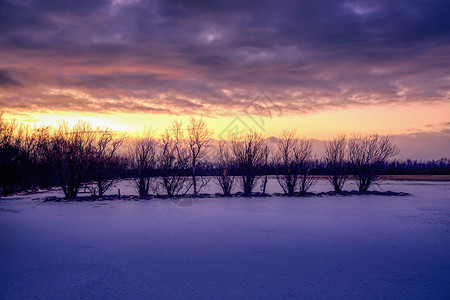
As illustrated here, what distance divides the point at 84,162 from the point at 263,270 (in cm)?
1959

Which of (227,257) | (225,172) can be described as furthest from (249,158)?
(227,257)

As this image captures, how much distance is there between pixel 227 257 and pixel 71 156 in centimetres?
1856

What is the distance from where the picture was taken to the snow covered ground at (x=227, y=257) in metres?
5.66

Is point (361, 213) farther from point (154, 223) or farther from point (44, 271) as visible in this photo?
point (44, 271)

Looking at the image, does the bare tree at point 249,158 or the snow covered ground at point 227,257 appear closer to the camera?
the snow covered ground at point 227,257

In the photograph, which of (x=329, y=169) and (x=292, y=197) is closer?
(x=292, y=197)

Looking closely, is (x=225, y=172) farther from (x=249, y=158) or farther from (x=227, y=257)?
(x=227, y=257)

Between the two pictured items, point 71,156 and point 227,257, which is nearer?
point 227,257

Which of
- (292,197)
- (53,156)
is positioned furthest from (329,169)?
(53,156)

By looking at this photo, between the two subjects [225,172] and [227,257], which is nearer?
[227,257]

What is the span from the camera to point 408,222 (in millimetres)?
11992

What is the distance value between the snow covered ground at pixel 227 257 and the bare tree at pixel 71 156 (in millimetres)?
8764

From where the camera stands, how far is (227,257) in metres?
7.61

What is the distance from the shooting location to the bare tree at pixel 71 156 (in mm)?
21984
